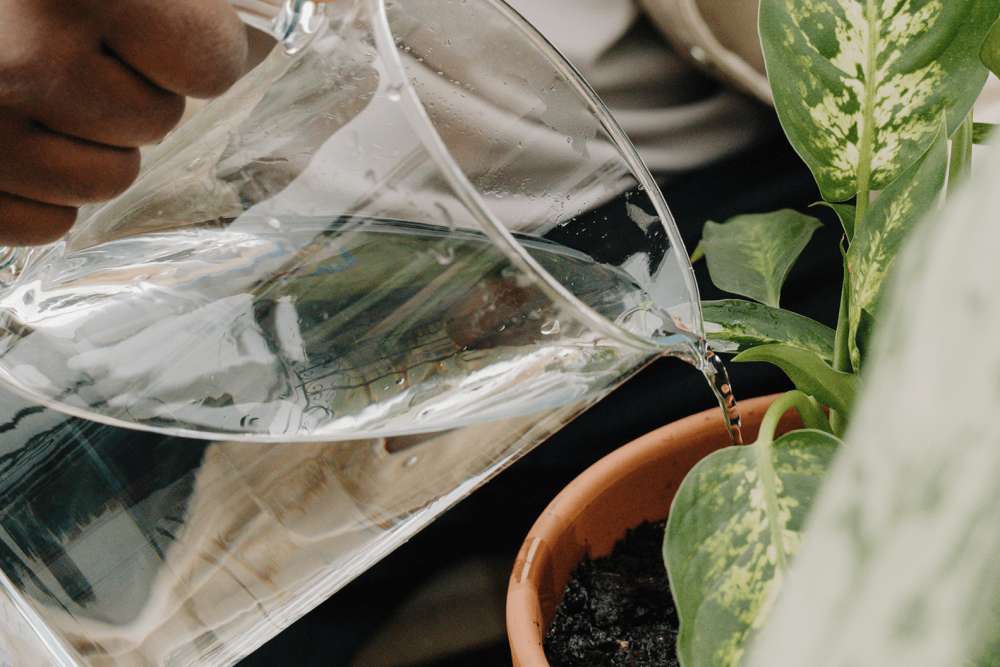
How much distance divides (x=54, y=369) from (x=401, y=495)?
0.36 ft

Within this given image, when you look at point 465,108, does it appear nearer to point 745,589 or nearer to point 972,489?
point 745,589

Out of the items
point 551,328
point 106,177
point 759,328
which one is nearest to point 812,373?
point 759,328

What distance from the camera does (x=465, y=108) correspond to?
0.35 metres

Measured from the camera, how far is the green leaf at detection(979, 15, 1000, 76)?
0.31 m

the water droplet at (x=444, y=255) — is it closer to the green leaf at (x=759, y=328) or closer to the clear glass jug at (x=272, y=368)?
the clear glass jug at (x=272, y=368)

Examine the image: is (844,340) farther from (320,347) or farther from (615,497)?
(320,347)

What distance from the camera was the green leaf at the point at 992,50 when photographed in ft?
1.02

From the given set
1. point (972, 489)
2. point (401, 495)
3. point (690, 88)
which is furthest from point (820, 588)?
point (690, 88)

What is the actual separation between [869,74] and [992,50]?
6 centimetres

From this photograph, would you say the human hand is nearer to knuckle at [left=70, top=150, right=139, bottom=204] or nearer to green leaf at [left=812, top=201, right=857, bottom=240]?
knuckle at [left=70, top=150, right=139, bottom=204]

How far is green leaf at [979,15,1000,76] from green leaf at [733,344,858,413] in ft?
0.37

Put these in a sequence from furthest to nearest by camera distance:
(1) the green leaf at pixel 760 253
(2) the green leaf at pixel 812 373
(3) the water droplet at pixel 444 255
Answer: (1) the green leaf at pixel 760 253, (2) the green leaf at pixel 812 373, (3) the water droplet at pixel 444 255

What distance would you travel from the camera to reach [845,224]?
442 mm

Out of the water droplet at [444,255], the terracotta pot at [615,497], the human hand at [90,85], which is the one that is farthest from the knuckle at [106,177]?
the terracotta pot at [615,497]
